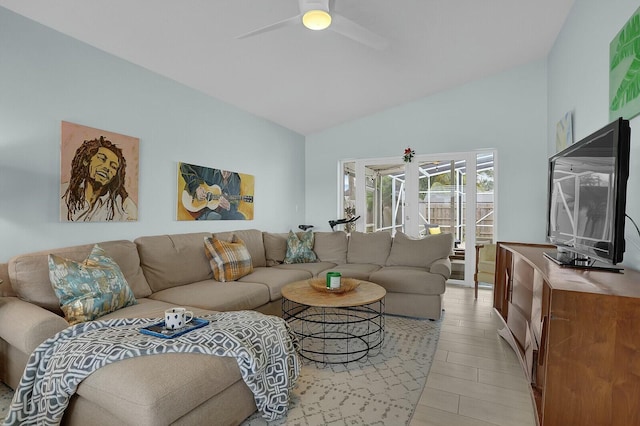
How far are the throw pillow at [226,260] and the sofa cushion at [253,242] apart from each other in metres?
0.37

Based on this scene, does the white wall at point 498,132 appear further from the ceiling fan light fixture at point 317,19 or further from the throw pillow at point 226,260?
the ceiling fan light fixture at point 317,19

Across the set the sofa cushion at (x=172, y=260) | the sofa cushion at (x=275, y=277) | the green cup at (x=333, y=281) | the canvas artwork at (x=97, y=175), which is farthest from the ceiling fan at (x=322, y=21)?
the sofa cushion at (x=275, y=277)

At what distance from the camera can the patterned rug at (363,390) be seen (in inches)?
71.0

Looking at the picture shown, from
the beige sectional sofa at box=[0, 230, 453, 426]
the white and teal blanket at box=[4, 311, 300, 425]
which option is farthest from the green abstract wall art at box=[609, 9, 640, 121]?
the white and teal blanket at box=[4, 311, 300, 425]

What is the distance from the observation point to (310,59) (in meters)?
3.44

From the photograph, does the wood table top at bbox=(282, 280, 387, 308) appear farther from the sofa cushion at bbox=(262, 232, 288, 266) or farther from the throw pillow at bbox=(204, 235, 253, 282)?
the sofa cushion at bbox=(262, 232, 288, 266)

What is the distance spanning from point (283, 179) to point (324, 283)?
2646mm

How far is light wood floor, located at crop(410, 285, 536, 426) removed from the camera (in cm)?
182

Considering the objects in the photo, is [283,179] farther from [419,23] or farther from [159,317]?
[159,317]

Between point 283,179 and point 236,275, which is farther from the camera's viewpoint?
point 283,179

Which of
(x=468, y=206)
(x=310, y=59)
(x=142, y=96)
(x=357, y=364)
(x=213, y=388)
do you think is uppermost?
(x=310, y=59)

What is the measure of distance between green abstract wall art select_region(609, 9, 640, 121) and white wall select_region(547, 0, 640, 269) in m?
0.09

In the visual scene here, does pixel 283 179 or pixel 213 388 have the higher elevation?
pixel 283 179

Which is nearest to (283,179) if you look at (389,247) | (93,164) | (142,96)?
(389,247)
